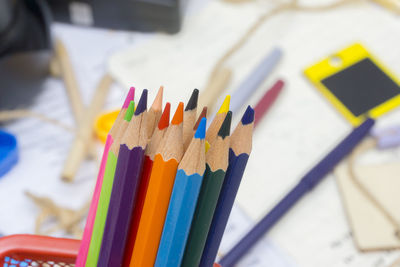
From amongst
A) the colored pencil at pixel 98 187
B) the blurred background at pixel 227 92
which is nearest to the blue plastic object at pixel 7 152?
the blurred background at pixel 227 92

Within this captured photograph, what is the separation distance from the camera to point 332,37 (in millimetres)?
560

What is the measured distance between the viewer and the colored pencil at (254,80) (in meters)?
0.48

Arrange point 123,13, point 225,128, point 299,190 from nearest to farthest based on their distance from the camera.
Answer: point 225,128 < point 299,190 < point 123,13

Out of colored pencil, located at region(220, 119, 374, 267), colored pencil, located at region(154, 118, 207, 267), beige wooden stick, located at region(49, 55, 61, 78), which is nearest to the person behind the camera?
colored pencil, located at region(154, 118, 207, 267)

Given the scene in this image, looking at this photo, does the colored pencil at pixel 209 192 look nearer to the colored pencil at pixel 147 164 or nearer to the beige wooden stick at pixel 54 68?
the colored pencil at pixel 147 164

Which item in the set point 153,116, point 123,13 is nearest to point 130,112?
point 153,116

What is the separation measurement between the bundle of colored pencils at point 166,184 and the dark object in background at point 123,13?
32 centimetres

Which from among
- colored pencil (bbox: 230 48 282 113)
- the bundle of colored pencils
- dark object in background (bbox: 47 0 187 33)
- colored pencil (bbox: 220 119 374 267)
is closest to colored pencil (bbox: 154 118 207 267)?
the bundle of colored pencils

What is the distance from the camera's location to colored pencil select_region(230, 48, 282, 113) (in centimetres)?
48

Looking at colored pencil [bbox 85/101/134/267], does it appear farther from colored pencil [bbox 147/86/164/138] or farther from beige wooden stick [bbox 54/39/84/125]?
beige wooden stick [bbox 54/39/84/125]

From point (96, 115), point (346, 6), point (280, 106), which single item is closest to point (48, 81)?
point (96, 115)

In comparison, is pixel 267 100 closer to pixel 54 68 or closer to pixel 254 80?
pixel 254 80

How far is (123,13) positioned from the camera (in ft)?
1.81

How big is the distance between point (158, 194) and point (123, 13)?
36 cm
